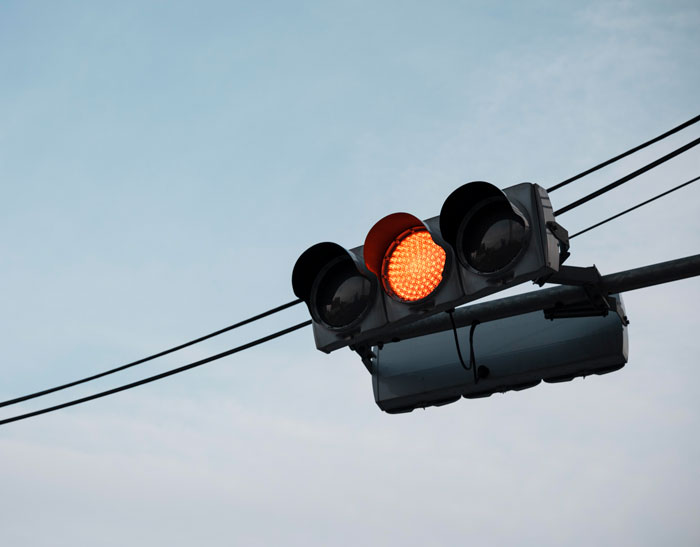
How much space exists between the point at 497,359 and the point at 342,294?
3.93 ft

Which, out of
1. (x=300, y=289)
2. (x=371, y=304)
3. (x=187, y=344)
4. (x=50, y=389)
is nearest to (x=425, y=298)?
(x=371, y=304)

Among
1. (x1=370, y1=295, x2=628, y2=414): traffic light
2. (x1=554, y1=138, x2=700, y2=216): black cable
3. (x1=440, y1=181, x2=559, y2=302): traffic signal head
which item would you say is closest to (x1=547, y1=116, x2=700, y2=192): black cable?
(x1=554, y1=138, x2=700, y2=216): black cable

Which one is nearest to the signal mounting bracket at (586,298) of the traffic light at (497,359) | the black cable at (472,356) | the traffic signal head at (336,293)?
the traffic light at (497,359)

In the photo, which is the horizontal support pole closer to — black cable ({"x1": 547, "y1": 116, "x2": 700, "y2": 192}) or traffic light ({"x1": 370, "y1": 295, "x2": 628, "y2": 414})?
traffic light ({"x1": 370, "y1": 295, "x2": 628, "y2": 414})

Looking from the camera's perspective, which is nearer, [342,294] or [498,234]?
[498,234]

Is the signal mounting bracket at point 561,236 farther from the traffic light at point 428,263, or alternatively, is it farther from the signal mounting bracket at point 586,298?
the signal mounting bracket at point 586,298

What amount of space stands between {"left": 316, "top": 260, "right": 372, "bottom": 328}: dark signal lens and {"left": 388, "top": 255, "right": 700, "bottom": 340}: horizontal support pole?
0.45 metres

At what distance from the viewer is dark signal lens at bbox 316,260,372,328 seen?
3207mm

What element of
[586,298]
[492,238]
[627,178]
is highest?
[627,178]

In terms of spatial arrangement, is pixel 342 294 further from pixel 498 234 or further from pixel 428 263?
pixel 498 234

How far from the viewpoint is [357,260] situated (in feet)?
10.8

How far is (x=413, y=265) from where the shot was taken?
313cm

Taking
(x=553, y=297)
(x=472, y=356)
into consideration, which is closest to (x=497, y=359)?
(x=472, y=356)

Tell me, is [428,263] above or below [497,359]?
below
